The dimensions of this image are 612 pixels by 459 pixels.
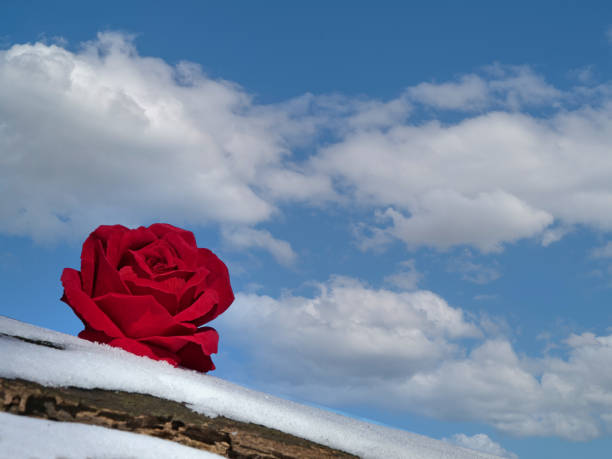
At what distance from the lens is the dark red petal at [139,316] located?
2191 millimetres

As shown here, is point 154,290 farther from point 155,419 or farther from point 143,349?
point 155,419

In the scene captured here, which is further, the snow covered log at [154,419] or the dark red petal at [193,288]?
the dark red petal at [193,288]

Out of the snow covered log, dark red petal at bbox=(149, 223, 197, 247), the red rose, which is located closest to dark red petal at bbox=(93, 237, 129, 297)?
the red rose

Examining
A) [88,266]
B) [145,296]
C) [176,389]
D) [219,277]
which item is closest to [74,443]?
[176,389]

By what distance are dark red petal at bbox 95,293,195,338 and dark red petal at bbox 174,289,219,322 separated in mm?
32

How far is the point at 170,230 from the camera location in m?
2.53

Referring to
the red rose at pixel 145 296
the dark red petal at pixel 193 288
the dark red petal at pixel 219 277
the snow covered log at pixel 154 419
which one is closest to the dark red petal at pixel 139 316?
the red rose at pixel 145 296

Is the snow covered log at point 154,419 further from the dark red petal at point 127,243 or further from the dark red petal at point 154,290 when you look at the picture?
the dark red petal at point 127,243

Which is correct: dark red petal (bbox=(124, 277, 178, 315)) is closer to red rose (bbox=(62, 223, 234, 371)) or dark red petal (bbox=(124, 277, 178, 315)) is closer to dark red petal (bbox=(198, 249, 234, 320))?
red rose (bbox=(62, 223, 234, 371))

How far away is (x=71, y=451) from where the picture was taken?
1161 mm

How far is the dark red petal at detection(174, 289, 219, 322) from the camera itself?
2.27m

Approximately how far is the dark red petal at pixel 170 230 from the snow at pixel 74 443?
1275 millimetres

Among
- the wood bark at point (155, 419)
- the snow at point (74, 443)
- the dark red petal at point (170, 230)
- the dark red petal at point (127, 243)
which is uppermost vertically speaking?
the dark red petal at point (170, 230)

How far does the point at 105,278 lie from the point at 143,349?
0.32 metres
